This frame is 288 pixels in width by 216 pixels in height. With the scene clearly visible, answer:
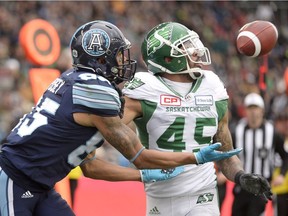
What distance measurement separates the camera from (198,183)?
15.1ft

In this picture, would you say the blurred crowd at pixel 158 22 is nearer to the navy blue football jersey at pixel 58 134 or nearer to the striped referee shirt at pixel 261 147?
the striped referee shirt at pixel 261 147

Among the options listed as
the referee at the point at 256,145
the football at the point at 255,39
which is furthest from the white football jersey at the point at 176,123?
the referee at the point at 256,145

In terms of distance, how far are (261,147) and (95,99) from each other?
3.96 meters

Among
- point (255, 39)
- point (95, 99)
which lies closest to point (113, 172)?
point (95, 99)

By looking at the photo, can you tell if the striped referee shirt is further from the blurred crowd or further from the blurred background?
the blurred crowd

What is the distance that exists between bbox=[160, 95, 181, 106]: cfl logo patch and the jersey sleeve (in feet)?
1.76

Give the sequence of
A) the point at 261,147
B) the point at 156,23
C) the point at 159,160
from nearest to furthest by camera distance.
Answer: the point at 159,160 → the point at 261,147 → the point at 156,23

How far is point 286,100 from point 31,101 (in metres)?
3.58

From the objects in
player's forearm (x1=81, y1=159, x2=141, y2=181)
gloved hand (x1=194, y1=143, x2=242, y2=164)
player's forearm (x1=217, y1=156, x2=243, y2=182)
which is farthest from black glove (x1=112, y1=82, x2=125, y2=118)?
player's forearm (x1=217, y1=156, x2=243, y2=182)

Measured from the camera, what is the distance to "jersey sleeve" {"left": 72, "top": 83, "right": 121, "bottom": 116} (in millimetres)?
4051

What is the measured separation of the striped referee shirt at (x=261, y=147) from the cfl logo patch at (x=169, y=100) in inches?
126

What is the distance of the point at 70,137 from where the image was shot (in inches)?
162

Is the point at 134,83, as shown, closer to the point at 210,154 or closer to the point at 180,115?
the point at 180,115

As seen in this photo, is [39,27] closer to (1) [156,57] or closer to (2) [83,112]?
(1) [156,57]
